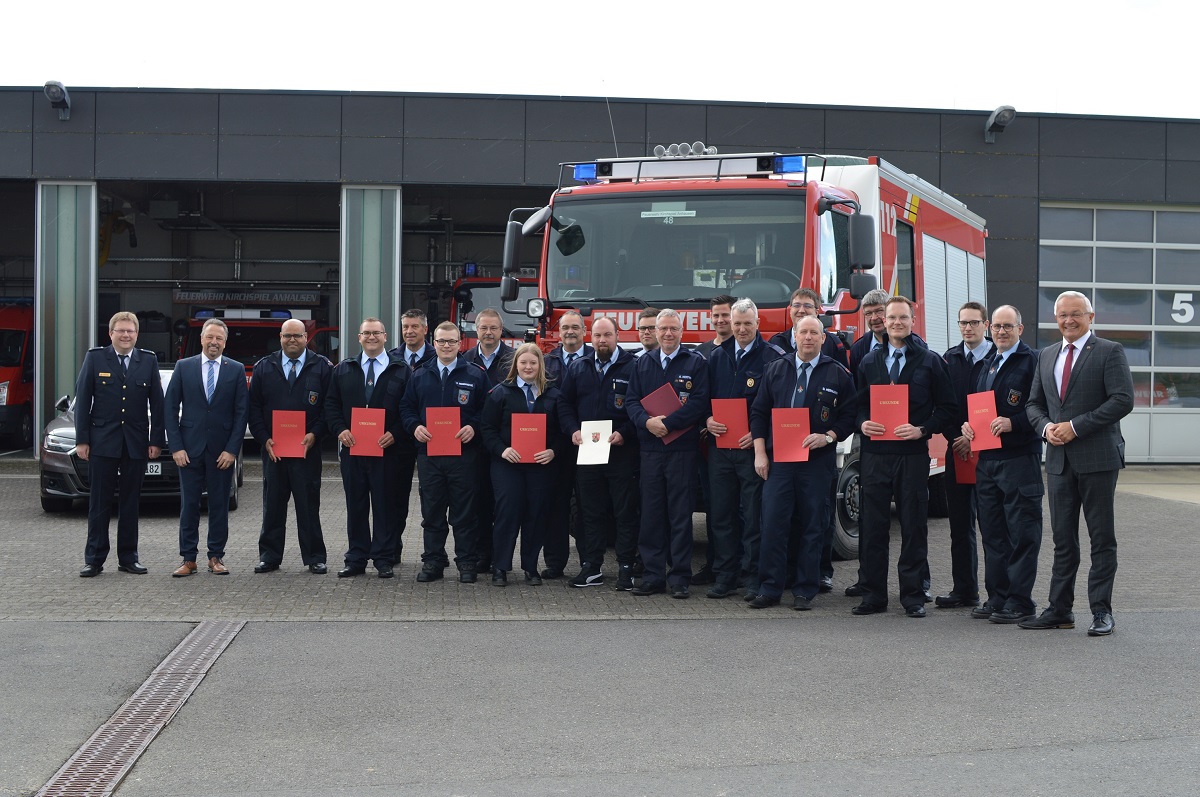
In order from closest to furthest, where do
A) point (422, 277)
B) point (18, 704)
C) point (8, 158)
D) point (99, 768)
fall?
point (99, 768), point (18, 704), point (8, 158), point (422, 277)

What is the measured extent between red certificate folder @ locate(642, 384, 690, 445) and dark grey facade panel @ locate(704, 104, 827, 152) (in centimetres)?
1303

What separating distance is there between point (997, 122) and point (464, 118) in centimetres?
892

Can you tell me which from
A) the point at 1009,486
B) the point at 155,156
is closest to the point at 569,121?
the point at 155,156

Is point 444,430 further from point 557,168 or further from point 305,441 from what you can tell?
point 557,168

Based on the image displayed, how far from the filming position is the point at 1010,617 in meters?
7.97

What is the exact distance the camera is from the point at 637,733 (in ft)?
18.0

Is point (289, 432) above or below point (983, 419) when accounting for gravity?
below

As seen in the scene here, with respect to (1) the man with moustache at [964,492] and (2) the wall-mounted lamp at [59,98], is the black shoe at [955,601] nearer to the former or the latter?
(1) the man with moustache at [964,492]

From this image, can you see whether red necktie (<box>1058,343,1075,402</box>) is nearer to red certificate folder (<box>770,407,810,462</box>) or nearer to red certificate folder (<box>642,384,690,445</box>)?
red certificate folder (<box>770,407,810,462</box>)

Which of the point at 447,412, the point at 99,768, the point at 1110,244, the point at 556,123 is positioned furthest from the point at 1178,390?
the point at 99,768

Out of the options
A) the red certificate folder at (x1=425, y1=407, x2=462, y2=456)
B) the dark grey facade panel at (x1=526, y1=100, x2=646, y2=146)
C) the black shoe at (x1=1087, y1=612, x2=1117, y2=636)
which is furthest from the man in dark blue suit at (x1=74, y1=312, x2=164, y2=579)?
the dark grey facade panel at (x1=526, y1=100, x2=646, y2=146)

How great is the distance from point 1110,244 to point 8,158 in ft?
61.6

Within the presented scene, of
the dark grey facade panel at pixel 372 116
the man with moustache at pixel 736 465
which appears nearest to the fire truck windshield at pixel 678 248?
the man with moustache at pixel 736 465

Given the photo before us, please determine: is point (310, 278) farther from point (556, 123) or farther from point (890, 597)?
point (890, 597)
